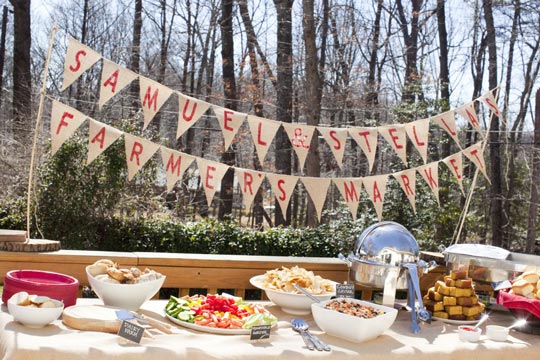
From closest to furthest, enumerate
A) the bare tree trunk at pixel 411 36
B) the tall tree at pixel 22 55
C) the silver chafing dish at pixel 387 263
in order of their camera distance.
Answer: the silver chafing dish at pixel 387 263 → the tall tree at pixel 22 55 → the bare tree trunk at pixel 411 36

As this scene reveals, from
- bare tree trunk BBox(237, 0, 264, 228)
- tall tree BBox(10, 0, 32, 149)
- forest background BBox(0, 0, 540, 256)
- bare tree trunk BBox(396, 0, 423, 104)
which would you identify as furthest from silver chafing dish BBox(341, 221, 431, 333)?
bare tree trunk BBox(396, 0, 423, 104)

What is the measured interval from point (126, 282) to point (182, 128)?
3.41 ft

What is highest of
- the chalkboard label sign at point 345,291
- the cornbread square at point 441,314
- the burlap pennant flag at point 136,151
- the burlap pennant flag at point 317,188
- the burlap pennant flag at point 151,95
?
the burlap pennant flag at point 151,95

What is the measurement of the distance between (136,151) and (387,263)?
1.31 meters

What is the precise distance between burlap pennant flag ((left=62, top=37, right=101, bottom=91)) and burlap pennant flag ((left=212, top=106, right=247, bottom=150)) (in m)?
0.65

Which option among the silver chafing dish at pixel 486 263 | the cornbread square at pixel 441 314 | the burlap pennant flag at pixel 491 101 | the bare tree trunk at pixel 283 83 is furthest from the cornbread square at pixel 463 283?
the bare tree trunk at pixel 283 83

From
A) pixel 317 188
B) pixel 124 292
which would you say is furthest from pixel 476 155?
pixel 124 292

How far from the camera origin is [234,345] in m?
1.76

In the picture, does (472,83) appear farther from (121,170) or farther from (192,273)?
(192,273)

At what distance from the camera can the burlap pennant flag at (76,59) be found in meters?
2.52

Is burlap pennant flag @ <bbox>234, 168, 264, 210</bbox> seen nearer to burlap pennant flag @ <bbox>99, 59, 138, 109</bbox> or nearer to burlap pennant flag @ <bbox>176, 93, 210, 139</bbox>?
burlap pennant flag @ <bbox>176, 93, 210, 139</bbox>

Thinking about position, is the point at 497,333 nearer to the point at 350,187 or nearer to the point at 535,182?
the point at 350,187

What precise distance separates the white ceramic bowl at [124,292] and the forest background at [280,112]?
3.99m

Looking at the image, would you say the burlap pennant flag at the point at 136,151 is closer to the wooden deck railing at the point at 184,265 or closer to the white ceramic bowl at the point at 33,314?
the wooden deck railing at the point at 184,265
